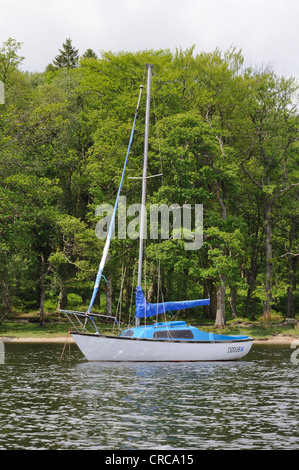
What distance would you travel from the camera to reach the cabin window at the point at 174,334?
39.0 meters

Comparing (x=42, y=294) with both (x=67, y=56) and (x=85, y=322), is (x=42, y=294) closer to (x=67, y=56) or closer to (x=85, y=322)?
(x=85, y=322)

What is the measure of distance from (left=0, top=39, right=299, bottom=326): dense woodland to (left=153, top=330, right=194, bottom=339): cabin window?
60.5 feet

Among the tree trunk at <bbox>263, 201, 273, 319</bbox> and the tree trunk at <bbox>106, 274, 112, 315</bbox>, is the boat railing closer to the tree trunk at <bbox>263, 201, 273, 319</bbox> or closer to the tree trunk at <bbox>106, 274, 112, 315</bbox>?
the tree trunk at <bbox>106, 274, 112, 315</bbox>

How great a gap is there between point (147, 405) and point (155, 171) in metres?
44.2

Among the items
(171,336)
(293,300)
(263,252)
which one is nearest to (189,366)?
(171,336)

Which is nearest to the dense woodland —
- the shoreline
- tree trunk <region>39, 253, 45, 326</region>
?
tree trunk <region>39, 253, 45, 326</region>

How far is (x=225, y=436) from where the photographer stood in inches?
774

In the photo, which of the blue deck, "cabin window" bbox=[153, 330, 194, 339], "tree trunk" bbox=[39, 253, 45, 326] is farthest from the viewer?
"tree trunk" bbox=[39, 253, 45, 326]

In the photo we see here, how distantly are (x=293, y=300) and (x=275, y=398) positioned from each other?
4438 centimetres

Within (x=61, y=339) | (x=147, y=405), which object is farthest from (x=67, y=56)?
(x=147, y=405)

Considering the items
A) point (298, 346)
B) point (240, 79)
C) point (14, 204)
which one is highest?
point (240, 79)

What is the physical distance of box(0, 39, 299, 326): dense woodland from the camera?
58.0 metres
